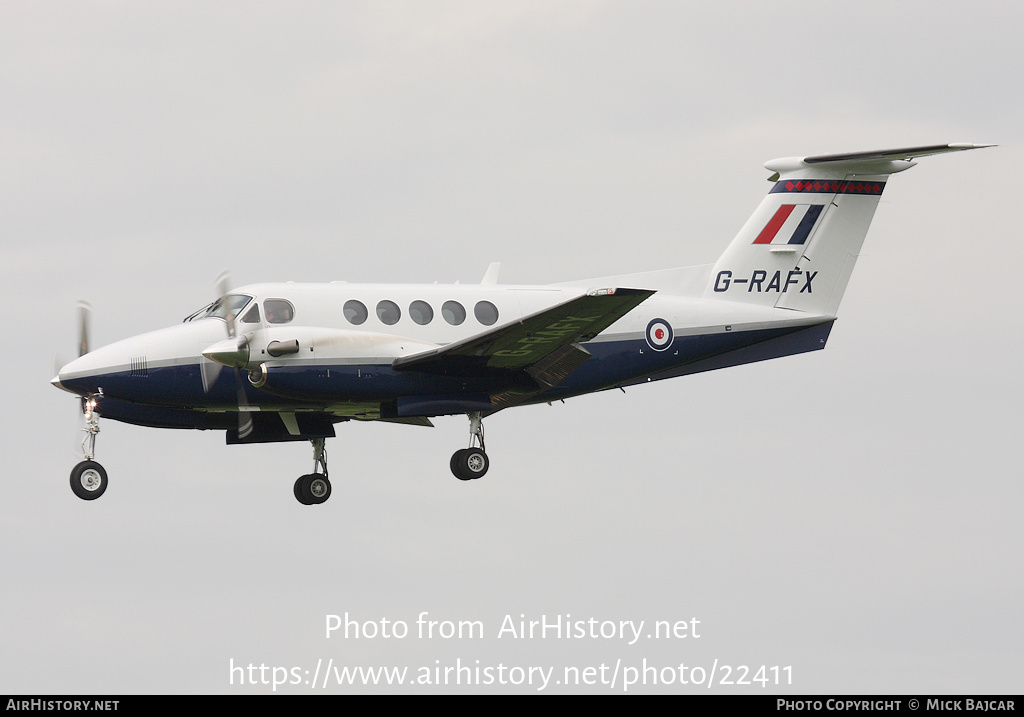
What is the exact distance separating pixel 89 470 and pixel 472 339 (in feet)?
21.6

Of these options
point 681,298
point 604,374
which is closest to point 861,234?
point 681,298

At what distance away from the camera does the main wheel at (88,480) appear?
23859 millimetres

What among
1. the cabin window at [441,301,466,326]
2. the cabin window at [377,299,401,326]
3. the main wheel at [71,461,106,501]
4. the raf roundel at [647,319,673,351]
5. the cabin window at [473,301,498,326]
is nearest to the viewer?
the main wheel at [71,461,106,501]

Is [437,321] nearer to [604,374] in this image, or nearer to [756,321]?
[604,374]

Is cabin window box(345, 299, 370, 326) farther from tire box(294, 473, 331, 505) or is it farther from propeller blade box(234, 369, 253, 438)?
tire box(294, 473, 331, 505)

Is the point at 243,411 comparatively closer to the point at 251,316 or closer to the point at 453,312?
the point at 251,316

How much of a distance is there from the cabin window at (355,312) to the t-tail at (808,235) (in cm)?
703

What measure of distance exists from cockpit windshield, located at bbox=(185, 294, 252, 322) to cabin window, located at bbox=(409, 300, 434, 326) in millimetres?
2784

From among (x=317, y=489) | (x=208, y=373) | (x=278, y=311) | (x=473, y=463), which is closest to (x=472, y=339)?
(x=473, y=463)

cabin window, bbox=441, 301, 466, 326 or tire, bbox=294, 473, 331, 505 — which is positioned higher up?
cabin window, bbox=441, 301, 466, 326

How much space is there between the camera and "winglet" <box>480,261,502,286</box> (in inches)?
1055

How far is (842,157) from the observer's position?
27.9 m

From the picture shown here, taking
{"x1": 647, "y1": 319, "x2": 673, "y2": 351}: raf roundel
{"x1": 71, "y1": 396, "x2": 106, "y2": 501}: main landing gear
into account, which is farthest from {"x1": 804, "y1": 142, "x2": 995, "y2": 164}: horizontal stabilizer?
{"x1": 71, "y1": 396, "x2": 106, "y2": 501}: main landing gear

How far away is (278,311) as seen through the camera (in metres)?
24.4
